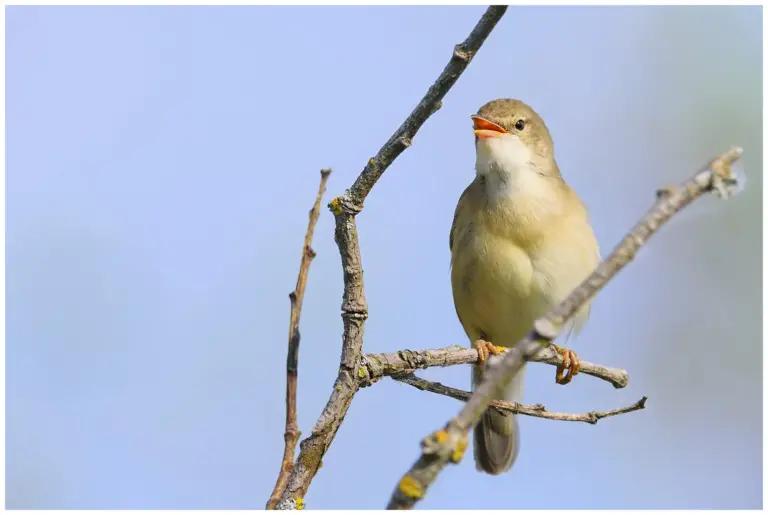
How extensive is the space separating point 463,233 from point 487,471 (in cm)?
157

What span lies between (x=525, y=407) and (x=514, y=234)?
1.71 meters

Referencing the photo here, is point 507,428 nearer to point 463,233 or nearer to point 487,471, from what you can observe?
point 487,471

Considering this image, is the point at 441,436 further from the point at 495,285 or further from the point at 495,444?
the point at 495,444

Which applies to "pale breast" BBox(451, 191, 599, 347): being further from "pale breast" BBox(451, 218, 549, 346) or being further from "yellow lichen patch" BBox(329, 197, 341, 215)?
"yellow lichen patch" BBox(329, 197, 341, 215)

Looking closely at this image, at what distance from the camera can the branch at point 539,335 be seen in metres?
1.51

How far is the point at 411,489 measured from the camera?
150cm

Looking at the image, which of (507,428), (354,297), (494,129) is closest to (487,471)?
(507,428)

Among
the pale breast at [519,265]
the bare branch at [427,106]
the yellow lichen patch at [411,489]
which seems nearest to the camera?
the yellow lichen patch at [411,489]

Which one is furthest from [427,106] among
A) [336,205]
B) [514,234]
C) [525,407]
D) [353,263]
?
[514,234]

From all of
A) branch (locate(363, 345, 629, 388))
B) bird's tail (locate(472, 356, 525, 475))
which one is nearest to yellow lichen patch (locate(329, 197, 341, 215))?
branch (locate(363, 345, 629, 388))

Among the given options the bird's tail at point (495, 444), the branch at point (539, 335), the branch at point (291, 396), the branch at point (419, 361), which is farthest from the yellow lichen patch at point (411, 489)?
the bird's tail at point (495, 444)

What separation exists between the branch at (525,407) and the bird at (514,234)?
136 centimetres

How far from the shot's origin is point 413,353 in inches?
117

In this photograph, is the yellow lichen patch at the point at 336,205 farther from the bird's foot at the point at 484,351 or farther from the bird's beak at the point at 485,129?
the bird's beak at the point at 485,129
